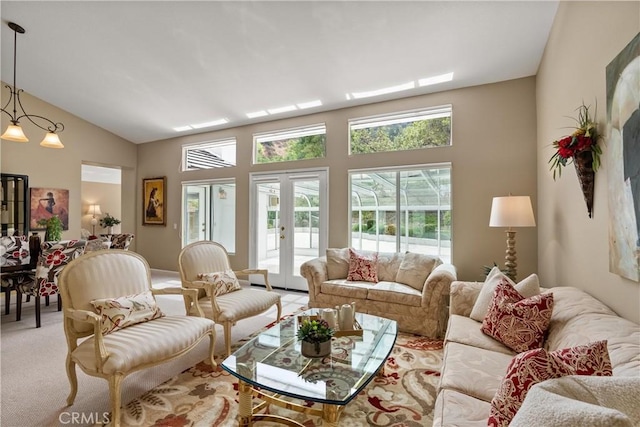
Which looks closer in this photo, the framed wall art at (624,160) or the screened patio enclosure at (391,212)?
the framed wall art at (624,160)

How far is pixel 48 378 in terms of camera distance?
2316 mm

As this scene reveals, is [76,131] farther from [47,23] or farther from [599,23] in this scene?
[599,23]

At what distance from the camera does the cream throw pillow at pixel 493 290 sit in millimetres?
2103

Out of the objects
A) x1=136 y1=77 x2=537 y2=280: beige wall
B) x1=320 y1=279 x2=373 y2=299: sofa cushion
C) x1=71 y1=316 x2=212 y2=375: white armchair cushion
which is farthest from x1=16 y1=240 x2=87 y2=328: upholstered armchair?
→ x1=136 y1=77 x2=537 y2=280: beige wall

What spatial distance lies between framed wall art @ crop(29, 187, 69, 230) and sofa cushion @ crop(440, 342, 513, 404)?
6995mm

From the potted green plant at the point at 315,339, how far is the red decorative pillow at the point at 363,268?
1999 millimetres

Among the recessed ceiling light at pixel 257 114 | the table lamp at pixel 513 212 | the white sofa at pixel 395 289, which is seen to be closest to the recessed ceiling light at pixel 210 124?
the recessed ceiling light at pixel 257 114

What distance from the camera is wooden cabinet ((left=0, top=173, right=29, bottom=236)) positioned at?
510 cm

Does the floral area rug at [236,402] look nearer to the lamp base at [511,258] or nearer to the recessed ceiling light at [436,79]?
the lamp base at [511,258]

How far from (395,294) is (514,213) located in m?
1.48

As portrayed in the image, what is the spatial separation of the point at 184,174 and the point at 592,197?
21.2 ft

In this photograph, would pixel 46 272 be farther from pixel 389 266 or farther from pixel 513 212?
pixel 513 212

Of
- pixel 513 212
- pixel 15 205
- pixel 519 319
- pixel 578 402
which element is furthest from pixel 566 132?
pixel 15 205

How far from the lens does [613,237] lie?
167 centimetres
